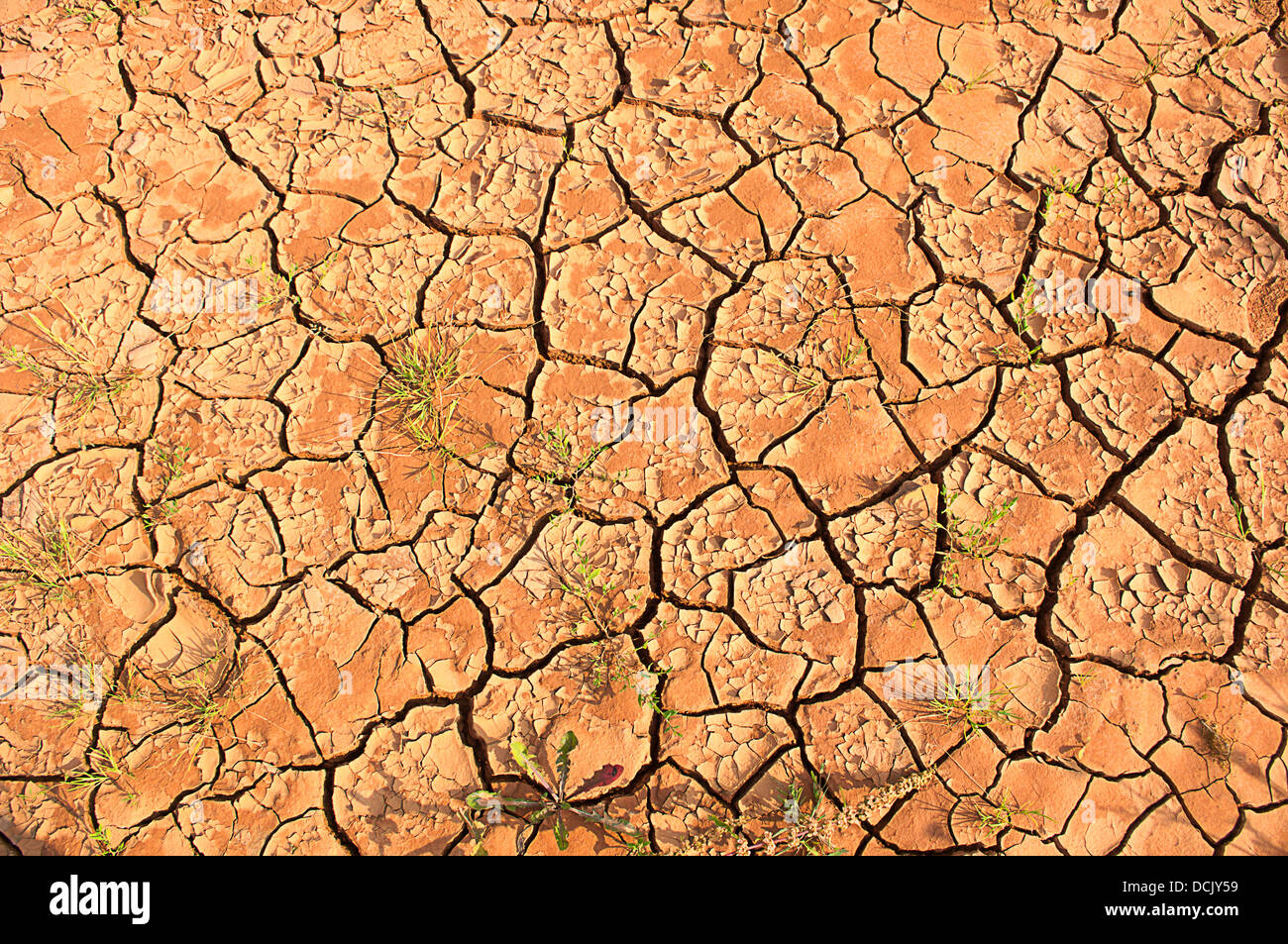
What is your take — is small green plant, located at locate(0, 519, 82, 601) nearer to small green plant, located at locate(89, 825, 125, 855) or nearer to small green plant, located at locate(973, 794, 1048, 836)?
small green plant, located at locate(89, 825, 125, 855)

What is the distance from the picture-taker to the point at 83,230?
2.97m

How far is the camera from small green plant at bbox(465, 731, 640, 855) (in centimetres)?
230

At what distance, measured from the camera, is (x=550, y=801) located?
2.32 metres

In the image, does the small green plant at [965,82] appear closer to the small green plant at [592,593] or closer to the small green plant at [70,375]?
the small green plant at [592,593]

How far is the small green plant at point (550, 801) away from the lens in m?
2.30

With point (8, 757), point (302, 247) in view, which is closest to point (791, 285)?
point (302, 247)

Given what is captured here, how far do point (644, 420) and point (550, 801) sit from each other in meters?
1.25

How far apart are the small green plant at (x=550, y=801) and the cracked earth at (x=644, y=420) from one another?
3 cm

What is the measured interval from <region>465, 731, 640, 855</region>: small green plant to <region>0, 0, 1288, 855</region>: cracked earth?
0.03 metres

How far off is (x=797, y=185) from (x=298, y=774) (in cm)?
266

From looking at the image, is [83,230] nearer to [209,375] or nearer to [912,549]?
[209,375]

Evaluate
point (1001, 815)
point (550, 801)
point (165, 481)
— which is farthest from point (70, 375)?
point (1001, 815)

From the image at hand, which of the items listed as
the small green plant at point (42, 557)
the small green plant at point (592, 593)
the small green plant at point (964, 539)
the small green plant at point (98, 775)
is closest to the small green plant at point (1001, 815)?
the small green plant at point (964, 539)

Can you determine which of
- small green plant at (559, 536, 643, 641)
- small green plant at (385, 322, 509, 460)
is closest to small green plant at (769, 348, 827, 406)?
small green plant at (559, 536, 643, 641)
